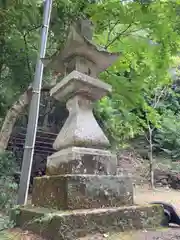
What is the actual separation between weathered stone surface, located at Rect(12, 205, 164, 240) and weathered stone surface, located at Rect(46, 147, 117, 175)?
29 cm

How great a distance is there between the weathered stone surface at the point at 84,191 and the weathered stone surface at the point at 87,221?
0.08m

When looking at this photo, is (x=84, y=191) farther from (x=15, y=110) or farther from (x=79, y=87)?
(x=15, y=110)

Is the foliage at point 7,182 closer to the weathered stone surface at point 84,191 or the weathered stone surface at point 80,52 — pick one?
the weathered stone surface at point 84,191

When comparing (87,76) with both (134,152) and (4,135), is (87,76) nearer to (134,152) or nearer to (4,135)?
(4,135)

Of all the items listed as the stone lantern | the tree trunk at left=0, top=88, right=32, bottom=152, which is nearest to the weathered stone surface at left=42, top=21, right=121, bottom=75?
the stone lantern

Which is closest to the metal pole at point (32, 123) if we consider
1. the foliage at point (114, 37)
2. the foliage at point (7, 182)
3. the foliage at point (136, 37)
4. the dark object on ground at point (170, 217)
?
the foliage at point (114, 37)

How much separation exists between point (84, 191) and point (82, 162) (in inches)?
8.3

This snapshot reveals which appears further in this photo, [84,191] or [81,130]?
[81,130]

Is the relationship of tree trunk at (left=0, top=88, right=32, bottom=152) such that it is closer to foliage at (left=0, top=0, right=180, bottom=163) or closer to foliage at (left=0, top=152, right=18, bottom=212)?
foliage at (left=0, top=0, right=180, bottom=163)

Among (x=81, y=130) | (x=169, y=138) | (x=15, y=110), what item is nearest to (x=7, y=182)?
(x=15, y=110)

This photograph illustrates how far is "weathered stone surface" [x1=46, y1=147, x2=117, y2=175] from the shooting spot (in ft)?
5.93

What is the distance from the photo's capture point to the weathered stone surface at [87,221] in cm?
150

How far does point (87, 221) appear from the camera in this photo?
157 cm

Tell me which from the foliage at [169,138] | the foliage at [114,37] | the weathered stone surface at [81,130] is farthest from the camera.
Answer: the foliage at [169,138]
